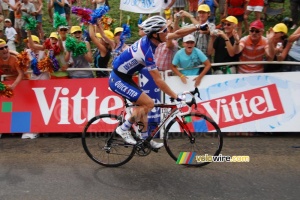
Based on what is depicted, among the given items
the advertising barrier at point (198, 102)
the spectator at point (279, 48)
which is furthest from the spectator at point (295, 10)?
the advertising barrier at point (198, 102)

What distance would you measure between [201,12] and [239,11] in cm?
293

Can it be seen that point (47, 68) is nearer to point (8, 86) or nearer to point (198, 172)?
point (8, 86)

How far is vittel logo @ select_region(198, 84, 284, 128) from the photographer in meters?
7.09

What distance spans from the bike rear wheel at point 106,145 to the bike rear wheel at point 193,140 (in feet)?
1.97

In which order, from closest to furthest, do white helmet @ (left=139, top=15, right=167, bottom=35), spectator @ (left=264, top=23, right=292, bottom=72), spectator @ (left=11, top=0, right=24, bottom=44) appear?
white helmet @ (left=139, top=15, right=167, bottom=35) → spectator @ (left=264, top=23, right=292, bottom=72) → spectator @ (left=11, top=0, right=24, bottom=44)

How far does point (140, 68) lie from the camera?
19.0 feet

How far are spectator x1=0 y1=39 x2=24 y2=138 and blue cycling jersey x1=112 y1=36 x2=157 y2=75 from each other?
2.46 m

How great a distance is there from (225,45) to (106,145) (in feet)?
9.45

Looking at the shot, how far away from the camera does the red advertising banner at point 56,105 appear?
24.2 feet

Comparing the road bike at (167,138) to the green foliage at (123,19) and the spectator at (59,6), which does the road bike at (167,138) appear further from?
the spectator at (59,6)

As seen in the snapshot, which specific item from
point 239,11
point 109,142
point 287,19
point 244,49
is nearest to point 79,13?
point 109,142

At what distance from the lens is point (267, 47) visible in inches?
283

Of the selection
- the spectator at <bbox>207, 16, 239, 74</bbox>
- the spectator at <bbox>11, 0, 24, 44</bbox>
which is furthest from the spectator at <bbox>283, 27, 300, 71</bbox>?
the spectator at <bbox>11, 0, 24, 44</bbox>

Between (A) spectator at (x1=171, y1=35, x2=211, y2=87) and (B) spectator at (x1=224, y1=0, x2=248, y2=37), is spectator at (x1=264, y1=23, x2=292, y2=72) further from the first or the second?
(B) spectator at (x1=224, y1=0, x2=248, y2=37)
